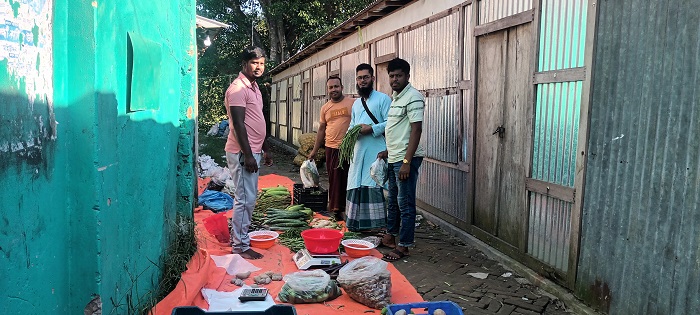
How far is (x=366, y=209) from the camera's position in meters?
6.57

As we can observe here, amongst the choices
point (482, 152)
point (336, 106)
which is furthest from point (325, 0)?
point (482, 152)

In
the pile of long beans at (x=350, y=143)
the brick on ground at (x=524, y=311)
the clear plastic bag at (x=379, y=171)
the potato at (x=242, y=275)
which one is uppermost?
the pile of long beans at (x=350, y=143)

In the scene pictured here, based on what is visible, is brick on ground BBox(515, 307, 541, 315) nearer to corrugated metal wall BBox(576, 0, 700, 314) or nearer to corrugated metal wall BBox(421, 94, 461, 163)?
corrugated metal wall BBox(576, 0, 700, 314)

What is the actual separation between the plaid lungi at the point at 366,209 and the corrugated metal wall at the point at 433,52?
1901mm

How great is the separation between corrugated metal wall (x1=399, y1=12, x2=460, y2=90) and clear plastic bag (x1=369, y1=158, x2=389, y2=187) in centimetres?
177

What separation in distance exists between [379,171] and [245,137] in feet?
5.32

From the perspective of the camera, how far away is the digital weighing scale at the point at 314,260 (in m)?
5.10

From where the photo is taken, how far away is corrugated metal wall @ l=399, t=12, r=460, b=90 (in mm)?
6902

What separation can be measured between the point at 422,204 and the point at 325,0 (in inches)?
700

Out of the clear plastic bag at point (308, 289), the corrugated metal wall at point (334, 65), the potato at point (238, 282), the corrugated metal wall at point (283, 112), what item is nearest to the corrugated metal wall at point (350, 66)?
the corrugated metal wall at point (334, 65)

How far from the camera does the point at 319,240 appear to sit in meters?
5.29

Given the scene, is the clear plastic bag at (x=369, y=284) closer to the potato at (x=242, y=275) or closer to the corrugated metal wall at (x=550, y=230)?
the potato at (x=242, y=275)

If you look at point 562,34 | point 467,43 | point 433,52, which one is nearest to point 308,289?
point 562,34

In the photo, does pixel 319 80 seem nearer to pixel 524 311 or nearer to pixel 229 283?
pixel 229 283
